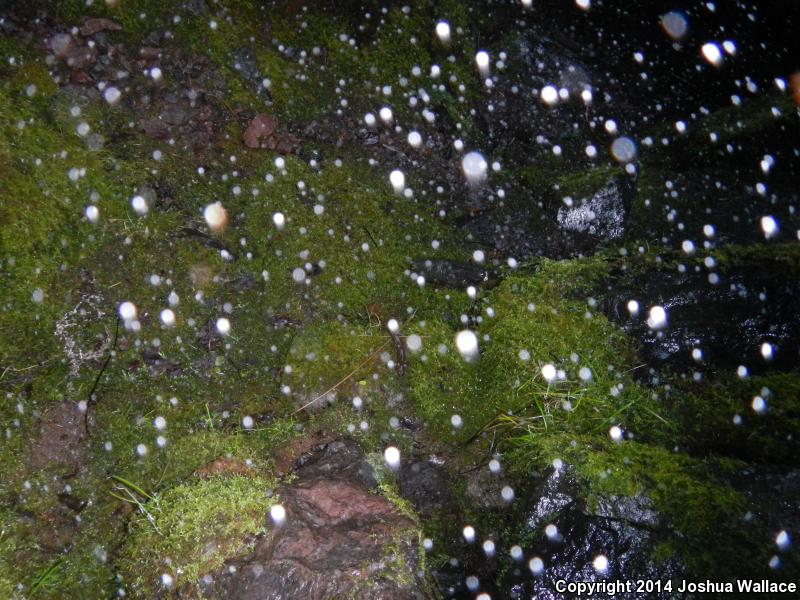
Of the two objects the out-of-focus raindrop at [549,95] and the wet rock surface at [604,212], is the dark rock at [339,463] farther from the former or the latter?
the out-of-focus raindrop at [549,95]

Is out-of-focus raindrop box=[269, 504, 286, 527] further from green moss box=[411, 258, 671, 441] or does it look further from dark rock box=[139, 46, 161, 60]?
dark rock box=[139, 46, 161, 60]

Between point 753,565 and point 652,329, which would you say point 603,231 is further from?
point 753,565

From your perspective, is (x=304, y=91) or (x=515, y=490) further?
(x=304, y=91)

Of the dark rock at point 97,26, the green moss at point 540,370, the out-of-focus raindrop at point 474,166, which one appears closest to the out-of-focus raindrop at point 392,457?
the green moss at point 540,370

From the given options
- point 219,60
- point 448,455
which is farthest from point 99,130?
point 448,455

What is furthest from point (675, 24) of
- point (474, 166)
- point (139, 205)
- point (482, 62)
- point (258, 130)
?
point (139, 205)

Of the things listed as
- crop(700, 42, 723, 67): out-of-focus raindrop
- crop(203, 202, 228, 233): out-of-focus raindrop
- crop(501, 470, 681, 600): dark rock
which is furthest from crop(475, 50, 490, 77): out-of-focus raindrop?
crop(501, 470, 681, 600): dark rock

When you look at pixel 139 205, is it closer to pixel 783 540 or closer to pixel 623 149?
pixel 623 149
